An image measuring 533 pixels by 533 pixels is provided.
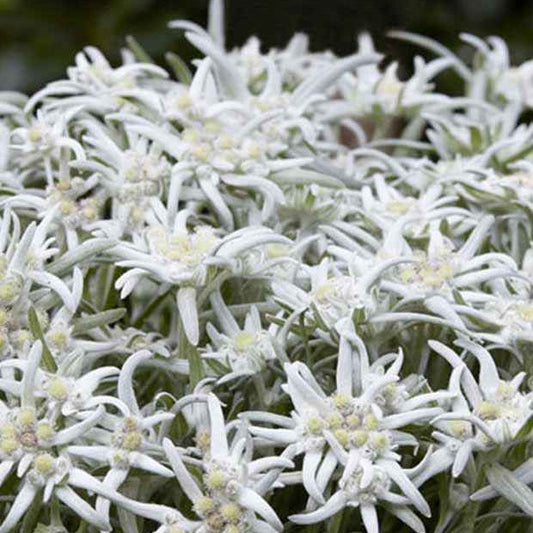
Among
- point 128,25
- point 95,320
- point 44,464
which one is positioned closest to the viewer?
→ point 44,464

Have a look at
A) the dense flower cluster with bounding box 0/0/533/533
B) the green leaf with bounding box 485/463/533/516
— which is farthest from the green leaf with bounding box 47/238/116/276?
the green leaf with bounding box 485/463/533/516

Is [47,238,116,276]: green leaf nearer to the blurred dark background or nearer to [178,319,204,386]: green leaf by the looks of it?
[178,319,204,386]: green leaf

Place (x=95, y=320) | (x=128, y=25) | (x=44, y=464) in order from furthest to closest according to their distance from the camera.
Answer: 1. (x=128, y=25)
2. (x=95, y=320)
3. (x=44, y=464)

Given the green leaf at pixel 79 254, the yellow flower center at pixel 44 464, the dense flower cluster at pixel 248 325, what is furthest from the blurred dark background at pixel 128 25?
the yellow flower center at pixel 44 464

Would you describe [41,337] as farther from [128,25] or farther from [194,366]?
[128,25]

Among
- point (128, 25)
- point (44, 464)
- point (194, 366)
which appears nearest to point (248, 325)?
point (194, 366)

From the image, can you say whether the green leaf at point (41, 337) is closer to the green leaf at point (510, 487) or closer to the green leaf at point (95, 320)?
the green leaf at point (95, 320)

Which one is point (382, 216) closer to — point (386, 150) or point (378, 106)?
point (378, 106)
